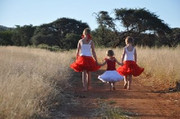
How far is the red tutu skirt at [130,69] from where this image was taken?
1038 centimetres

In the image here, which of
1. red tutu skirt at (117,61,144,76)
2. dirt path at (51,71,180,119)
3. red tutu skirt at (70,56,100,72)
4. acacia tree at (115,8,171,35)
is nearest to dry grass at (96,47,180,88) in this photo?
dirt path at (51,71,180,119)

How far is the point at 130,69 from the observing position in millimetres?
10422

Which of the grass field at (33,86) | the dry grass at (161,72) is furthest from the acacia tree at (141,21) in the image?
the grass field at (33,86)

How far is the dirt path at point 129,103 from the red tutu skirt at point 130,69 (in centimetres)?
58

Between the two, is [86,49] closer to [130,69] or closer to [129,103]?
[130,69]

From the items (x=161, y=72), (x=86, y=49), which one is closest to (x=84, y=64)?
(x=86, y=49)

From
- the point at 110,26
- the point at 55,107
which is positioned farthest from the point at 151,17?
the point at 55,107

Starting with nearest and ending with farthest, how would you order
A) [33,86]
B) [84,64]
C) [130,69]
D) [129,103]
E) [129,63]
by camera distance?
1. [33,86]
2. [129,103]
3. [84,64]
4. [130,69]
5. [129,63]

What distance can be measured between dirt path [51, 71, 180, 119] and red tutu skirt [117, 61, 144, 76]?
576 mm

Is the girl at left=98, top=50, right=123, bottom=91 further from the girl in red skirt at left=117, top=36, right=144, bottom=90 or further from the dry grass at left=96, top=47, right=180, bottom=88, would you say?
the dry grass at left=96, top=47, right=180, bottom=88

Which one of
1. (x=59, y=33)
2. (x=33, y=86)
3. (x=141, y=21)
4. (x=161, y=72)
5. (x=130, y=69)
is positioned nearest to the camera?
(x=33, y=86)

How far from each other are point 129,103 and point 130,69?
Answer: 2.46 m

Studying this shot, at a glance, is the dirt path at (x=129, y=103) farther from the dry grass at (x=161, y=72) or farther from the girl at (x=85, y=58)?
the dry grass at (x=161, y=72)

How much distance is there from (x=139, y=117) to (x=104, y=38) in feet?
96.9
